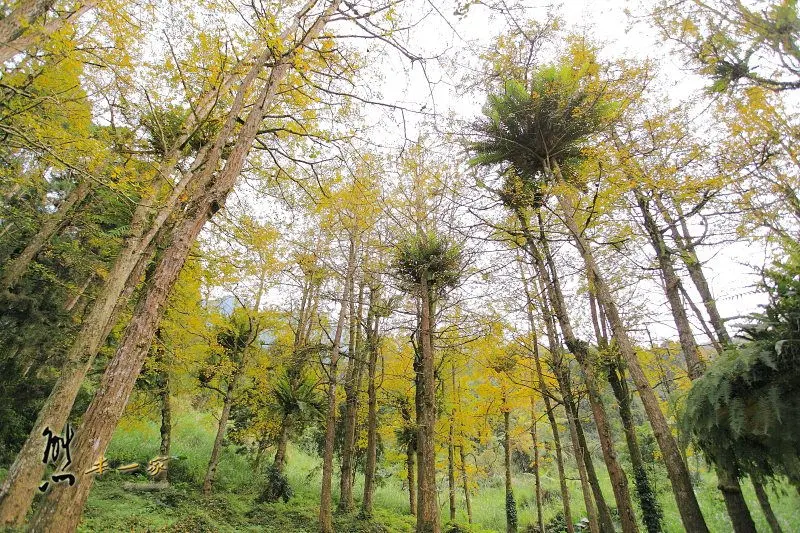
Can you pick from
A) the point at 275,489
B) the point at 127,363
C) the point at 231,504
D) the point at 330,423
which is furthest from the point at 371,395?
the point at 127,363

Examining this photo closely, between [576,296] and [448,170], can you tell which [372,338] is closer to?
[448,170]

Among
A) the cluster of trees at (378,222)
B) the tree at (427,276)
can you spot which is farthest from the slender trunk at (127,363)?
the tree at (427,276)

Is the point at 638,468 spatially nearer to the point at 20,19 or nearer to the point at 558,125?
the point at 558,125

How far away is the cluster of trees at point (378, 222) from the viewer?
308 cm

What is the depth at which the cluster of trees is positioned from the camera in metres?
3.08

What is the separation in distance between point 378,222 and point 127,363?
6.78 m

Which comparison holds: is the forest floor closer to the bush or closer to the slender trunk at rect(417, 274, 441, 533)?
the bush

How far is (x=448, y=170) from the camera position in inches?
324

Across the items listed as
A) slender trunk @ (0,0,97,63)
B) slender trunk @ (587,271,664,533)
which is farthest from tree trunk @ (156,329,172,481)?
slender trunk @ (587,271,664,533)

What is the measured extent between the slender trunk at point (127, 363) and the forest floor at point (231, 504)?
505 centimetres

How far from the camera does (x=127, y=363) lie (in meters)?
2.59

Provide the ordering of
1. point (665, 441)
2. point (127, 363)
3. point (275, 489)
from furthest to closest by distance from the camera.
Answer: point (275, 489)
point (665, 441)
point (127, 363)

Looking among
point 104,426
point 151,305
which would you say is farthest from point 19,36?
point 104,426

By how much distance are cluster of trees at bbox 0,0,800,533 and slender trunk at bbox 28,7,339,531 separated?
15mm
